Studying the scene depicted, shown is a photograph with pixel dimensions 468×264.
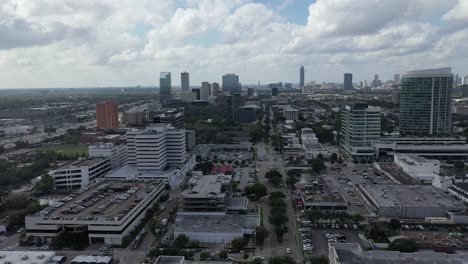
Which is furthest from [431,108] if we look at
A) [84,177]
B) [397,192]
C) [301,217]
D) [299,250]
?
[84,177]

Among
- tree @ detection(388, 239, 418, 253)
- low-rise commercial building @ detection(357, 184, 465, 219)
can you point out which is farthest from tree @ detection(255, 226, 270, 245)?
low-rise commercial building @ detection(357, 184, 465, 219)

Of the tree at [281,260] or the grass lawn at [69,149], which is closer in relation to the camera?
the tree at [281,260]

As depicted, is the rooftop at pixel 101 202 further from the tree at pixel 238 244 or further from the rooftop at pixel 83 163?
the tree at pixel 238 244

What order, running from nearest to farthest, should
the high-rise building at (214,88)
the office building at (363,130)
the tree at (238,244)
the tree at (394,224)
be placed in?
the tree at (238,244) < the tree at (394,224) < the office building at (363,130) < the high-rise building at (214,88)

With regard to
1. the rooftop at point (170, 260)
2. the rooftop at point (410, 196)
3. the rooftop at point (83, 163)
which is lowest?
the rooftop at point (410, 196)

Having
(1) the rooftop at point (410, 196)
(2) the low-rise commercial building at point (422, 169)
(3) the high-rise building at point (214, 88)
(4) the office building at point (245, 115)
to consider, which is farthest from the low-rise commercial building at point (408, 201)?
(3) the high-rise building at point (214, 88)

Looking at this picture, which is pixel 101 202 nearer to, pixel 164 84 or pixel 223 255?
pixel 223 255
